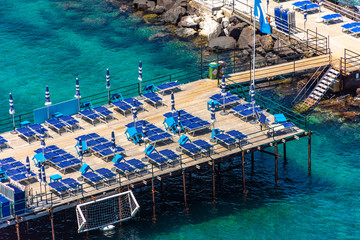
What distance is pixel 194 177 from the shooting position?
84812 millimetres

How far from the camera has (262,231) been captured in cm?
7612

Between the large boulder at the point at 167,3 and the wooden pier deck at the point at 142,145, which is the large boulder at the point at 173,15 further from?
the wooden pier deck at the point at 142,145

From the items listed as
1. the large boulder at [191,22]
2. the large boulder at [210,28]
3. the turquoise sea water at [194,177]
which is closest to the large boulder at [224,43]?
the large boulder at [210,28]

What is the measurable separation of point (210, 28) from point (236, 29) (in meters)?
5.07

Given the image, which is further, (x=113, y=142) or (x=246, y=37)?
(x=246, y=37)

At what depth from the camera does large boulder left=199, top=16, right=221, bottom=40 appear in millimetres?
112006

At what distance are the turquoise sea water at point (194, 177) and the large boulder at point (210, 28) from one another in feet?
11.0

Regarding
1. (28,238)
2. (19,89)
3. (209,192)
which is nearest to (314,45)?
(209,192)

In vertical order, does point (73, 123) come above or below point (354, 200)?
above

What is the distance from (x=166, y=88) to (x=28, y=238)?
22369 millimetres

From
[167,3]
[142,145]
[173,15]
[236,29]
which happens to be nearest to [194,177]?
[142,145]

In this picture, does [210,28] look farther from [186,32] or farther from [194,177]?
A: [194,177]

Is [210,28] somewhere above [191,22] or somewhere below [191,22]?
below

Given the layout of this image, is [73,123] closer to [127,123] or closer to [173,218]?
[127,123]
